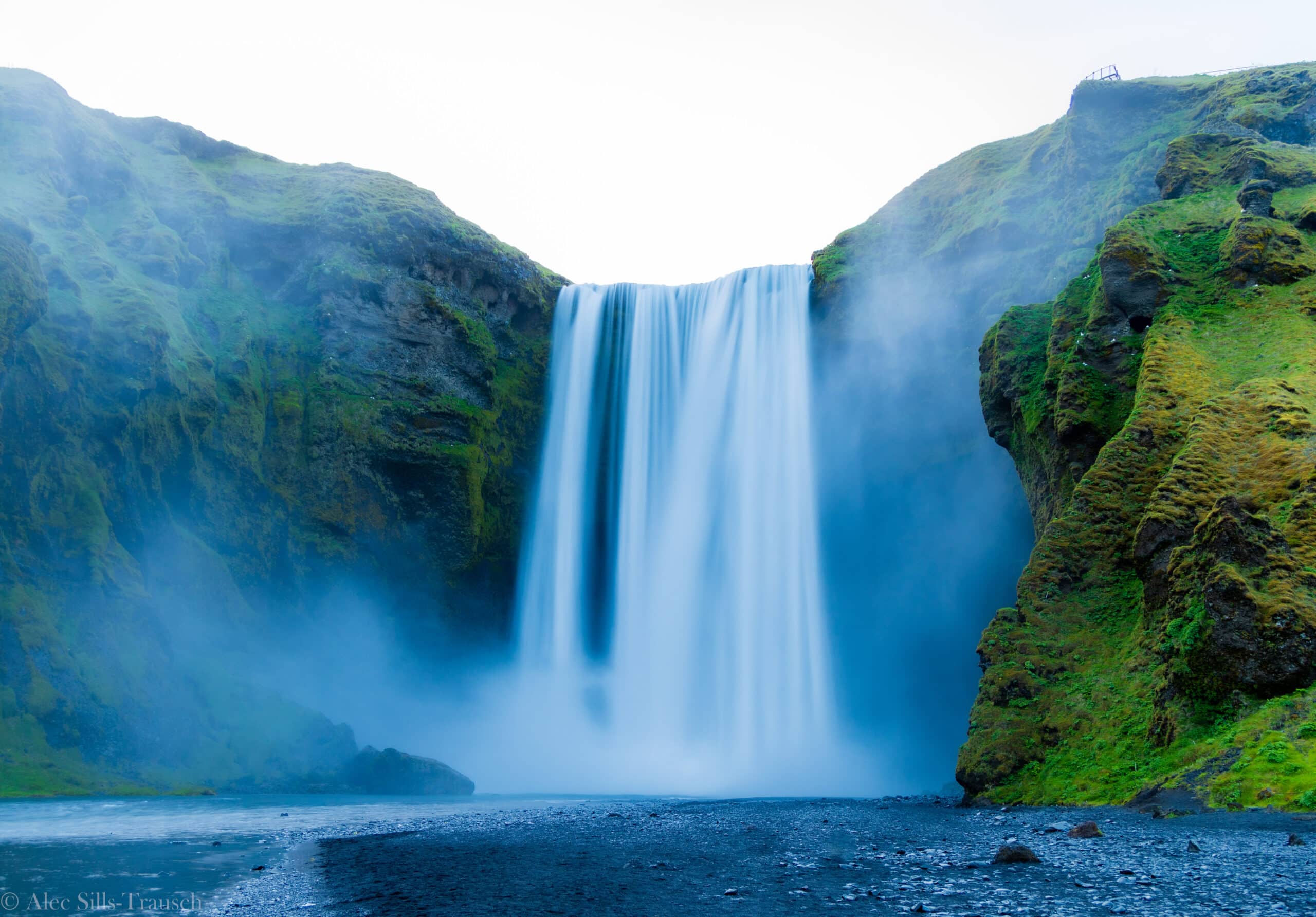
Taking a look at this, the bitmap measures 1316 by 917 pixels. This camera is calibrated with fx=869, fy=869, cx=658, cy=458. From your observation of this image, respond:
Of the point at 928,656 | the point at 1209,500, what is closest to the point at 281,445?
the point at 928,656

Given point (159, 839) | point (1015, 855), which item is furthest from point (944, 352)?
point (159, 839)

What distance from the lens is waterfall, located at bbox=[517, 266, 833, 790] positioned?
33.8 m

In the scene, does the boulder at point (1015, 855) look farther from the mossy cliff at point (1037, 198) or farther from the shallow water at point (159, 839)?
the mossy cliff at point (1037, 198)

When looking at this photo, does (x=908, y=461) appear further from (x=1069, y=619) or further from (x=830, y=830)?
(x=830, y=830)

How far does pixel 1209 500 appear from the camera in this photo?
1513 cm

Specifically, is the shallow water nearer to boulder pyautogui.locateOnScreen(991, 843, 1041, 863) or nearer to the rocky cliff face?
boulder pyautogui.locateOnScreen(991, 843, 1041, 863)

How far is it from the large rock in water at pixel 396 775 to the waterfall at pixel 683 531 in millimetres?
7813

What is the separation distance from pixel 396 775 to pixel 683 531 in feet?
48.9

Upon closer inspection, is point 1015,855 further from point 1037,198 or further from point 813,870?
point 1037,198

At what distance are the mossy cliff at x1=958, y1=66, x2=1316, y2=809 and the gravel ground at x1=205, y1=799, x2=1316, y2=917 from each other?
1.80 metres

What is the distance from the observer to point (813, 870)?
8.78 metres

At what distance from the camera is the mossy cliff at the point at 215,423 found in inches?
1008

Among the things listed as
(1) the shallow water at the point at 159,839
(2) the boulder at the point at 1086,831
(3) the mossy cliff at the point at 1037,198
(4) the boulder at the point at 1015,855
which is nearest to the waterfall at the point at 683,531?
(3) the mossy cliff at the point at 1037,198

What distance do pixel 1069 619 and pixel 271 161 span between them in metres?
42.3
